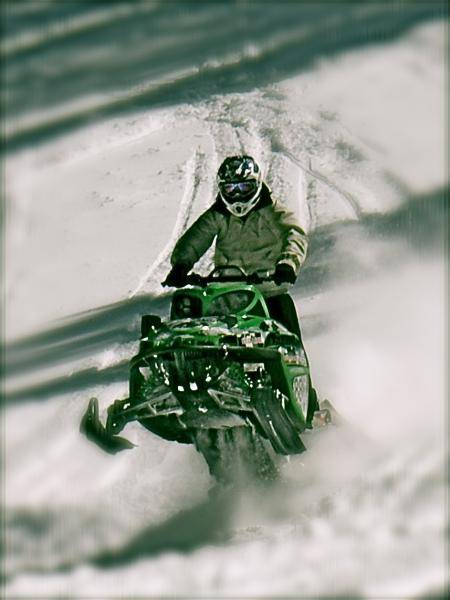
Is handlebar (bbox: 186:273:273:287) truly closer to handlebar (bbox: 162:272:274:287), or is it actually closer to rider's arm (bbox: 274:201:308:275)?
handlebar (bbox: 162:272:274:287)

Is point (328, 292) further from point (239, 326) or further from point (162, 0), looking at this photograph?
point (162, 0)

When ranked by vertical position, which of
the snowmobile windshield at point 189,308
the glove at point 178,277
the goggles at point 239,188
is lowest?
the snowmobile windshield at point 189,308

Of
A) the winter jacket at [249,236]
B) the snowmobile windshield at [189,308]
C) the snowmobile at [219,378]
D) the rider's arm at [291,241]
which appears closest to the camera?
the snowmobile at [219,378]

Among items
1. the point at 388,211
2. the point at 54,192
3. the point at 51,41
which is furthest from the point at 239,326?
the point at 51,41

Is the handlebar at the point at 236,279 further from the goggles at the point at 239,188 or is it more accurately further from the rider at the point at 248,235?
the goggles at the point at 239,188

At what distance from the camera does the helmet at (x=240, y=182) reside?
471cm

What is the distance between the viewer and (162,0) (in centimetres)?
729

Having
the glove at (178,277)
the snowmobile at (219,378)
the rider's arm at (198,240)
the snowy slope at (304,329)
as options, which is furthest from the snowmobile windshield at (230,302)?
the snowy slope at (304,329)

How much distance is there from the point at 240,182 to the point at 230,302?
53 cm

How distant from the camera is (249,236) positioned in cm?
485

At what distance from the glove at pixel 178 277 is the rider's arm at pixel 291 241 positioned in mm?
399

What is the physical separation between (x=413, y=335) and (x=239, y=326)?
1.37 metres

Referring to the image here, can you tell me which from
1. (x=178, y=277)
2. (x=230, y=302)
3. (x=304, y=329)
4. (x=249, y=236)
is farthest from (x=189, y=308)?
(x=304, y=329)

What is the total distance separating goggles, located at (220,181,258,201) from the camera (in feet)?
15.5
